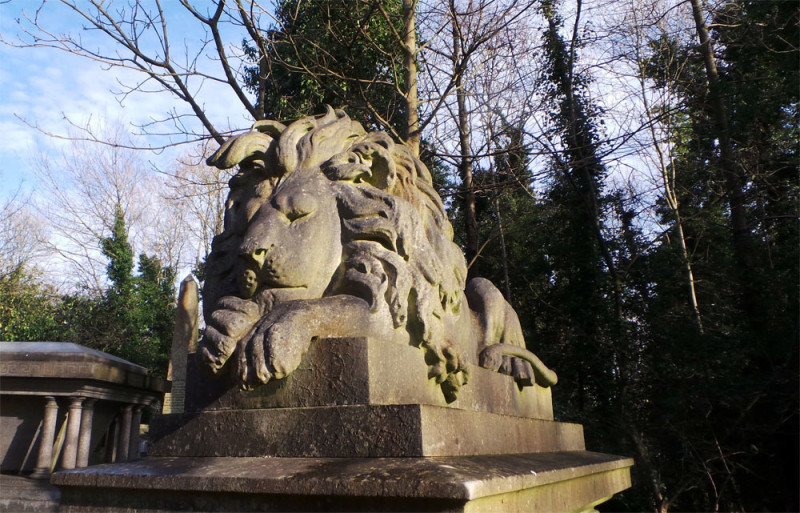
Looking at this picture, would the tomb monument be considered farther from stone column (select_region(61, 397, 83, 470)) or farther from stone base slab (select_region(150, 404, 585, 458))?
stone column (select_region(61, 397, 83, 470))

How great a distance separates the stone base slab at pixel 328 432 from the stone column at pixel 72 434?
2079 mm

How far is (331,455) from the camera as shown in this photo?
209 cm

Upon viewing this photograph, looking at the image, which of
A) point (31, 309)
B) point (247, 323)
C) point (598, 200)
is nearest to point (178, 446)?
point (247, 323)

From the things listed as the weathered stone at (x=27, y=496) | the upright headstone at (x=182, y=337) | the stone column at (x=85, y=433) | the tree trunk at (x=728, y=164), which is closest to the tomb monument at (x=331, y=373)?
the weathered stone at (x=27, y=496)

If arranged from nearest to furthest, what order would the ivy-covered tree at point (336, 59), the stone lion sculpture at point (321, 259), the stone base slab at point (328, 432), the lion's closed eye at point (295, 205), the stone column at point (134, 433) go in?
the stone base slab at point (328, 432)
the stone lion sculpture at point (321, 259)
the lion's closed eye at point (295, 205)
the stone column at point (134, 433)
the ivy-covered tree at point (336, 59)

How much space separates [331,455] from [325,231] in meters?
1.01

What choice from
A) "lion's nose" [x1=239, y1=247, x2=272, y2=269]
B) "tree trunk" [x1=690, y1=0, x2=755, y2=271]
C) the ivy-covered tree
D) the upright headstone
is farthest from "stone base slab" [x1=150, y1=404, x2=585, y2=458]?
"tree trunk" [x1=690, y1=0, x2=755, y2=271]

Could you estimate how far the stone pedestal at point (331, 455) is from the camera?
1.76m

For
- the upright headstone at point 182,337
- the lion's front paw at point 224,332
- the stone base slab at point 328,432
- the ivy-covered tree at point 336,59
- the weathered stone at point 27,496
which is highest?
the ivy-covered tree at point 336,59

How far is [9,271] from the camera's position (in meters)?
17.0

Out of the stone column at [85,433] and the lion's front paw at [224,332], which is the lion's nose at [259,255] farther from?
the stone column at [85,433]

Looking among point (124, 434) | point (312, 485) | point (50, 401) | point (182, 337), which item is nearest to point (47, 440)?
point (50, 401)

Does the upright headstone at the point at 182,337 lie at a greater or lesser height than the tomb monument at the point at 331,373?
greater

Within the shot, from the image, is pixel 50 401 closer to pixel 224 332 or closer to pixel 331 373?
pixel 224 332
